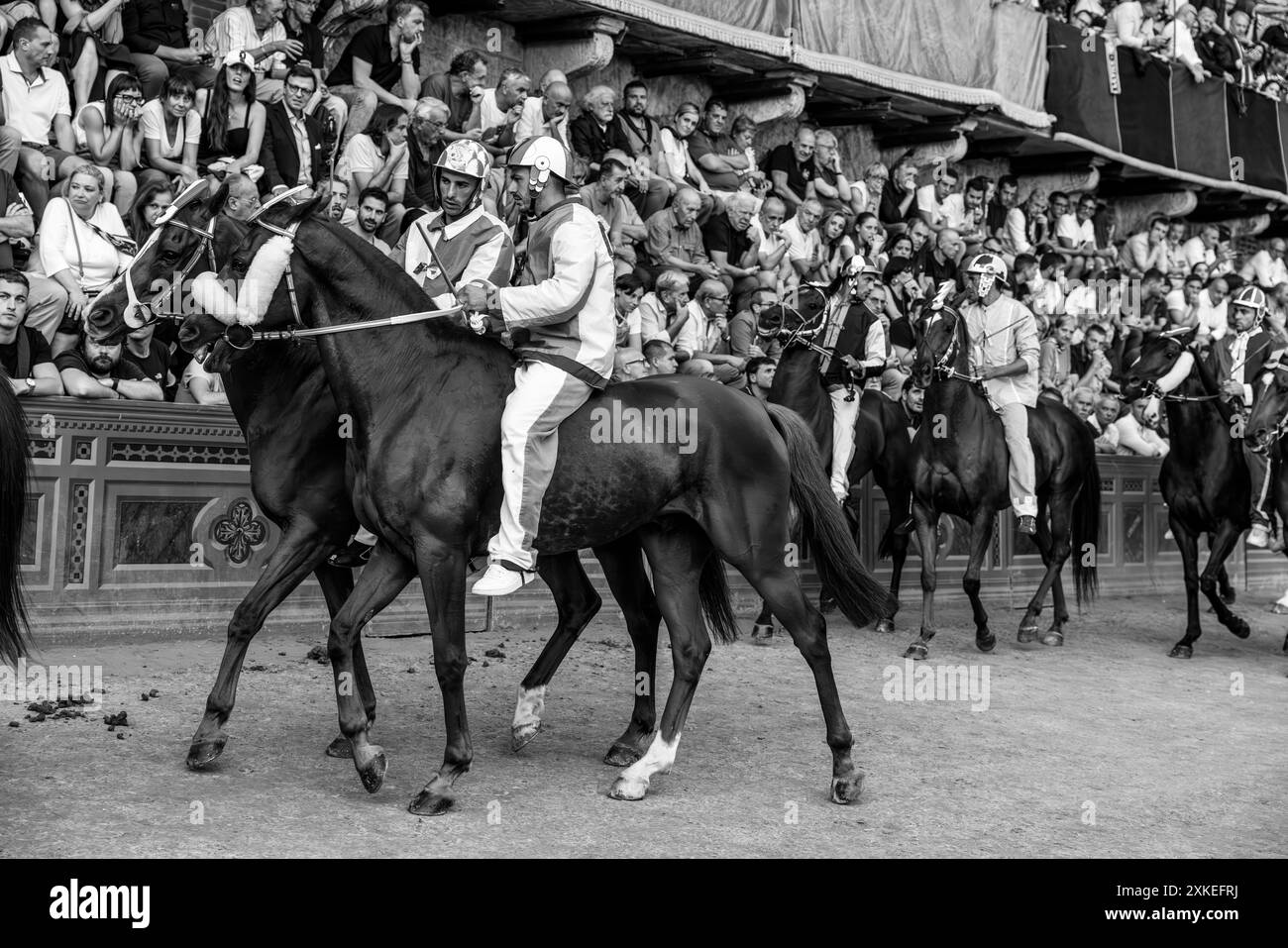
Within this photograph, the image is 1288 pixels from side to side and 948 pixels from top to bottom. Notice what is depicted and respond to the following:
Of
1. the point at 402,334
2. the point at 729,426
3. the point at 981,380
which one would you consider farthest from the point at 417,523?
the point at 981,380

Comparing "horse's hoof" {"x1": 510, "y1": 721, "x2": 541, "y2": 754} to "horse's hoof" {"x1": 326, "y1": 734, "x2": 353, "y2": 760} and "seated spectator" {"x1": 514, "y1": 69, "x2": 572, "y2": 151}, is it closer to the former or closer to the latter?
"horse's hoof" {"x1": 326, "y1": 734, "x2": 353, "y2": 760}

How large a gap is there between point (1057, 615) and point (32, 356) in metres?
9.04

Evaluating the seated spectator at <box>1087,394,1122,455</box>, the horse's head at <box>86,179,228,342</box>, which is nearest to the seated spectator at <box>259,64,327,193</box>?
the horse's head at <box>86,179,228,342</box>

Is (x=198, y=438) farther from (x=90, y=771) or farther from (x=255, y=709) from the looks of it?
(x=90, y=771)

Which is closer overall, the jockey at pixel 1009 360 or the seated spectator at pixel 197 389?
the seated spectator at pixel 197 389

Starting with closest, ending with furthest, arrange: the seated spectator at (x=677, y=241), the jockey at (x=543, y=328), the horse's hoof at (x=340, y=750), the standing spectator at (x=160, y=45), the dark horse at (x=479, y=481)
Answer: the dark horse at (x=479, y=481) < the jockey at (x=543, y=328) < the horse's hoof at (x=340, y=750) < the standing spectator at (x=160, y=45) < the seated spectator at (x=677, y=241)

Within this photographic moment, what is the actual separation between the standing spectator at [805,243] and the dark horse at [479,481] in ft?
29.5

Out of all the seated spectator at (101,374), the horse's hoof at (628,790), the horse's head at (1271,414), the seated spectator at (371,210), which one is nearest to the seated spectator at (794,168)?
the horse's head at (1271,414)

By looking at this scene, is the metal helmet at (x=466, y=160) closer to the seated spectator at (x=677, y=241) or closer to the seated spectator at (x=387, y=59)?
the seated spectator at (x=387, y=59)

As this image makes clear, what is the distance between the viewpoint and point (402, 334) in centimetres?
634

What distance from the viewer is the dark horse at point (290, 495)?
Answer: 6.43m

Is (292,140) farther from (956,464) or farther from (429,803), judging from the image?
(429,803)

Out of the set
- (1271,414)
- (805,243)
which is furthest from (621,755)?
(805,243)

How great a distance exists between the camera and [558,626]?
290 inches
